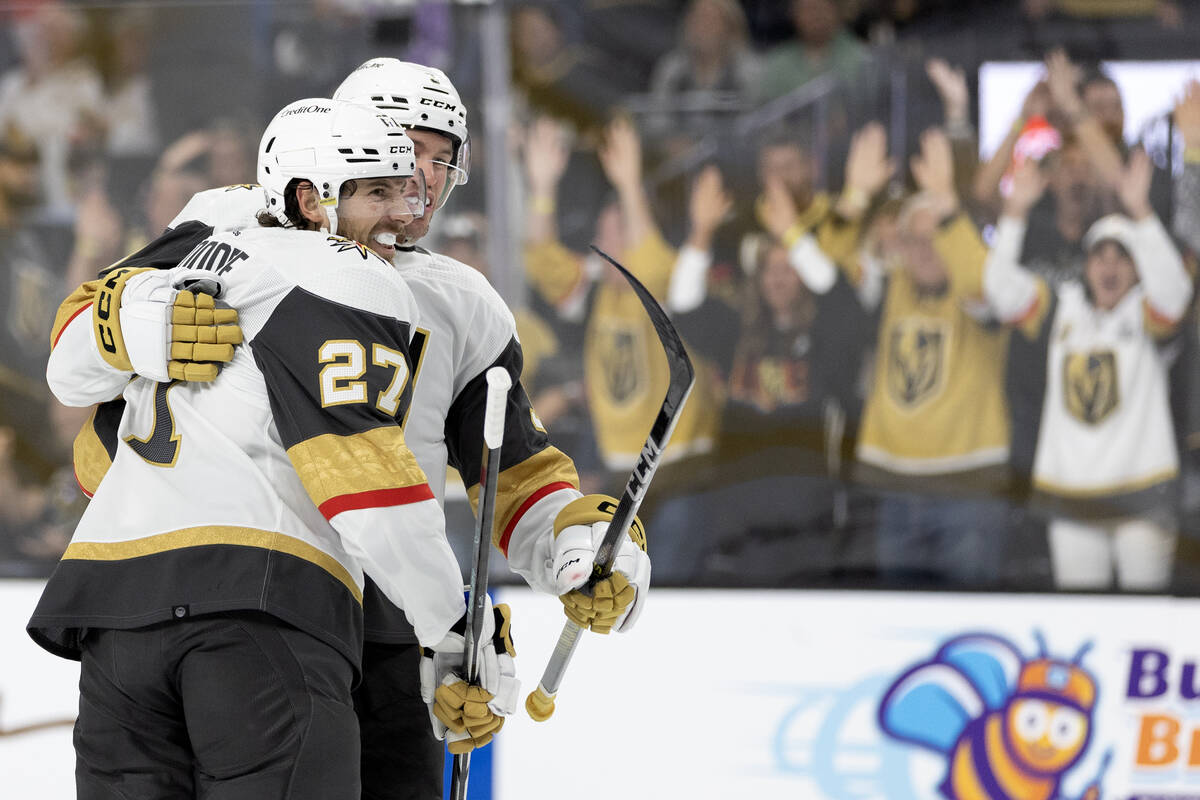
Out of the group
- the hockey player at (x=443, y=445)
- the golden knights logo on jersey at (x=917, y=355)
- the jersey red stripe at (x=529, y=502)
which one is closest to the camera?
the hockey player at (x=443, y=445)

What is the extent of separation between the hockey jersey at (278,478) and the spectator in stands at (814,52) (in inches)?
83.9

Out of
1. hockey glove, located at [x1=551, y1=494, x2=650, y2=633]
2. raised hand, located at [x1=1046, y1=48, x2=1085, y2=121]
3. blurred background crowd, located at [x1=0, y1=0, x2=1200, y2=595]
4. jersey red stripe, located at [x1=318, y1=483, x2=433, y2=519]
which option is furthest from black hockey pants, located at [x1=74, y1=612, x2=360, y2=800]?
raised hand, located at [x1=1046, y1=48, x2=1085, y2=121]

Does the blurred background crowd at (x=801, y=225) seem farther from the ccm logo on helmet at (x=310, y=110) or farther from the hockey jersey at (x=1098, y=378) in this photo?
the ccm logo on helmet at (x=310, y=110)

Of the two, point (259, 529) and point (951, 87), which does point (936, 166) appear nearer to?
point (951, 87)

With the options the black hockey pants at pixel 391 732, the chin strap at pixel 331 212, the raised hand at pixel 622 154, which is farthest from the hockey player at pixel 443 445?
the raised hand at pixel 622 154

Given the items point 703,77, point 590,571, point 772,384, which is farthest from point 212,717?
point 703,77

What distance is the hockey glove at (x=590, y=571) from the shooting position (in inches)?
Result: 72.6

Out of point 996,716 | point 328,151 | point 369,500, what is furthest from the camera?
point 996,716

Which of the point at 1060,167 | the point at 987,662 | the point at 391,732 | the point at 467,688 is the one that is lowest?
the point at 987,662

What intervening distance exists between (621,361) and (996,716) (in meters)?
1.26

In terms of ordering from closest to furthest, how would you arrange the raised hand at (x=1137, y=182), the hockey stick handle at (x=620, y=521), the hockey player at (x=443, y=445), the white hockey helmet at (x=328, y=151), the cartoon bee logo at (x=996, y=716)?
1. the white hockey helmet at (x=328, y=151)
2. the hockey stick handle at (x=620, y=521)
3. the hockey player at (x=443, y=445)
4. the cartoon bee logo at (x=996, y=716)
5. the raised hand at (x=1137, y=182)

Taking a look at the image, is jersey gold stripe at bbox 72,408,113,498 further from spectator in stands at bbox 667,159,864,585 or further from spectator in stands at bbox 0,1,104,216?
spectator in stands at bbox 0,1,104,216

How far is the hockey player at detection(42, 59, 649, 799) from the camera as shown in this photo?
184 cm

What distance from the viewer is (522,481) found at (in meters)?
1.99
